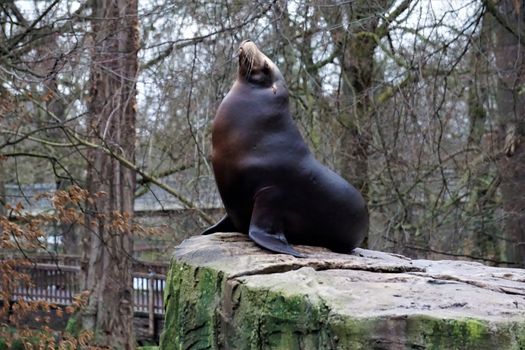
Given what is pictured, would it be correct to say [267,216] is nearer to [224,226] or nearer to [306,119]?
[224,226]

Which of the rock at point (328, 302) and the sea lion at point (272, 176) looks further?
the sea lion at point (272, 176)

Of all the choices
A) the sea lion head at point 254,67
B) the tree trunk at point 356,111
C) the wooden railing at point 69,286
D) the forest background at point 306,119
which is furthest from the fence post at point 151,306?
the sea lion head at point 254,67

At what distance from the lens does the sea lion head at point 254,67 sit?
412cm

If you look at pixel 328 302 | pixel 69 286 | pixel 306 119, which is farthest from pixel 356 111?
pixel 69 286

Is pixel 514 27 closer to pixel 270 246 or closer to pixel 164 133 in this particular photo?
pixel 164 133

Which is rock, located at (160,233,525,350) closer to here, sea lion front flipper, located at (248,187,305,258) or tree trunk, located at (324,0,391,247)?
sea lion front flipper, located at (248,187,305,258)

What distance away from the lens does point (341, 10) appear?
23.3ft

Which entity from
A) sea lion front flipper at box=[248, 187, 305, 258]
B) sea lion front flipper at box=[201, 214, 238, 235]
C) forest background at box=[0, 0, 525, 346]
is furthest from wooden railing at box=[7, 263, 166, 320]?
sea lion front flipper at box=[248, 187, 305, 258]

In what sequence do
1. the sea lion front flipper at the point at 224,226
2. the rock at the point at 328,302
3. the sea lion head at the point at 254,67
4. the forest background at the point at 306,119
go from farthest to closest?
1. the forest background at the point at 306,119
2. the sea lion front flipper at the point at 224,226
3. the sea lion head at the point at 254,67
4. the rock at the point at 328,302

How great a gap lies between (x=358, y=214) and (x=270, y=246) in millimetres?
671

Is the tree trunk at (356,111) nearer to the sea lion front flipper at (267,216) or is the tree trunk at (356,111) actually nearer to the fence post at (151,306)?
the sea lion front flipper at (267,216)

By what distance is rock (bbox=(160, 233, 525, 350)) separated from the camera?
8.12 feet

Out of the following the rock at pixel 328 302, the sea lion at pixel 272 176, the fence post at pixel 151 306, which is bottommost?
the fence post at pixel 151 306

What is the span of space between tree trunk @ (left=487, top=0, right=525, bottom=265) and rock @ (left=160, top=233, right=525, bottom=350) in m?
4.39
